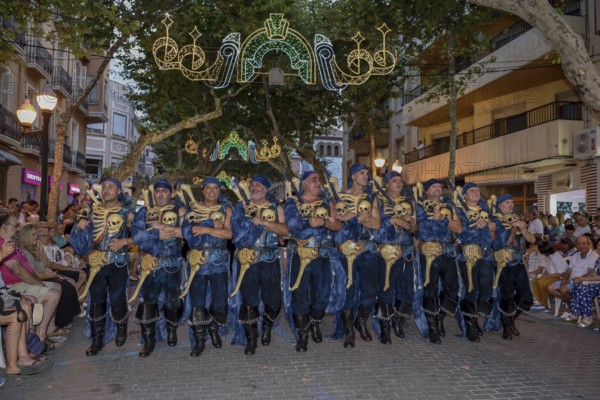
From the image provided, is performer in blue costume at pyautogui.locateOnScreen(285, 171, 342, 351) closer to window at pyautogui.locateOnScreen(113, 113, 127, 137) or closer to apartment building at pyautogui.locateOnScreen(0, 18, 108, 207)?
apartment building at pyautogui.locateOnScreen(0, 18, 108, 207)

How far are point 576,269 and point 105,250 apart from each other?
7.15 m

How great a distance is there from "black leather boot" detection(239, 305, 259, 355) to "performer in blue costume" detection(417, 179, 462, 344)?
2.17 meters

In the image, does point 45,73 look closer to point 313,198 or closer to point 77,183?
point 77,183

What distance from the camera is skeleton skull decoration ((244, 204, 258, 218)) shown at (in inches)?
236

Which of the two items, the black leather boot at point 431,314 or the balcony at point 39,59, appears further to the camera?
the balcony at point 39,59

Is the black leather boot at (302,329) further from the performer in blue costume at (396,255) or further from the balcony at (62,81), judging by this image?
the balcony at (62,81)

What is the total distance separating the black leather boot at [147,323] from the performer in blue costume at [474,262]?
3.80 m

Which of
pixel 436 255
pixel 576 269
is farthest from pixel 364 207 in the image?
pixel 576 269

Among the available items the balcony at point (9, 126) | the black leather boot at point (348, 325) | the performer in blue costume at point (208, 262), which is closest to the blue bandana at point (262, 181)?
the performer in blue costume at point (208, 262)

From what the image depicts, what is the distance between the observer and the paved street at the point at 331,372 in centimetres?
489

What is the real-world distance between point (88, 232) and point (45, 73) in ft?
56.7

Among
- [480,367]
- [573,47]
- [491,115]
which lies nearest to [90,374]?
[480,367]

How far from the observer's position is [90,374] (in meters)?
5.42

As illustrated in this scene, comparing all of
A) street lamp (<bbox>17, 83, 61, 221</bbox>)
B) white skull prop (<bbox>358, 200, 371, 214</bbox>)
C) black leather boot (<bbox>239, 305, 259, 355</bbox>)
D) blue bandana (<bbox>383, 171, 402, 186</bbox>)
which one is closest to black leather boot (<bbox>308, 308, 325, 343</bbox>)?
black leather boot (<bbox>239, 305, 259, 355</bbox>)
